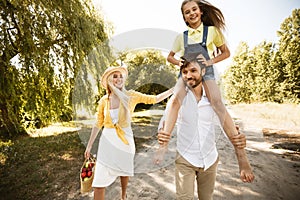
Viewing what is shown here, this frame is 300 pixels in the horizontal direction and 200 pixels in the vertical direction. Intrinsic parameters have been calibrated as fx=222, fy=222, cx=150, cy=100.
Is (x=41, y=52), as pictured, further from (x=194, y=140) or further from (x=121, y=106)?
(x=194, y=140)

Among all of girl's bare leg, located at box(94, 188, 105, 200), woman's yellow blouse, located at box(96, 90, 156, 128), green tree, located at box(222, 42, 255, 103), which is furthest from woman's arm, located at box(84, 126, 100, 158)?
green tree, located at box(222, 42, 255, 103)

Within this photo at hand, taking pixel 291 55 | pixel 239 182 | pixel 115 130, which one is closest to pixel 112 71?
pixel 115 130

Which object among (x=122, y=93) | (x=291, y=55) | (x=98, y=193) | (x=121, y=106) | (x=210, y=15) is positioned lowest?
(x=98, y=193)

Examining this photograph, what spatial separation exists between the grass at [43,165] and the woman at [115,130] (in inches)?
17.6

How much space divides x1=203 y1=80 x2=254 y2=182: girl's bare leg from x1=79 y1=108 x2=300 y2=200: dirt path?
1.89 m

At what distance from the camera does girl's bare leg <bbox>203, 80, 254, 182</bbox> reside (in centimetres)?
157

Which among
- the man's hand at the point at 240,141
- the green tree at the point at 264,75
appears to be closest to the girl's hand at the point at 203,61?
the man's hand at the point at 240,141

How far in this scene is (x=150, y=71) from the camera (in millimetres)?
2322

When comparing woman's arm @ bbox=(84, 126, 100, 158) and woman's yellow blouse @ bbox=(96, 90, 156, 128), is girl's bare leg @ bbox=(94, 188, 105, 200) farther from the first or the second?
woman's yellow blouse @ bbox=(96, 90, 156, 128)

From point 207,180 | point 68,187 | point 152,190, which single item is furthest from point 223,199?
point 68,187

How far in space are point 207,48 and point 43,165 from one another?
485cm

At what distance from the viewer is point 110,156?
8.17 ft

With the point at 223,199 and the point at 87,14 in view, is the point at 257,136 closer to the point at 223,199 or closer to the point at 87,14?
the point at 223,199

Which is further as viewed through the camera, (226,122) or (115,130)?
(115,130)
